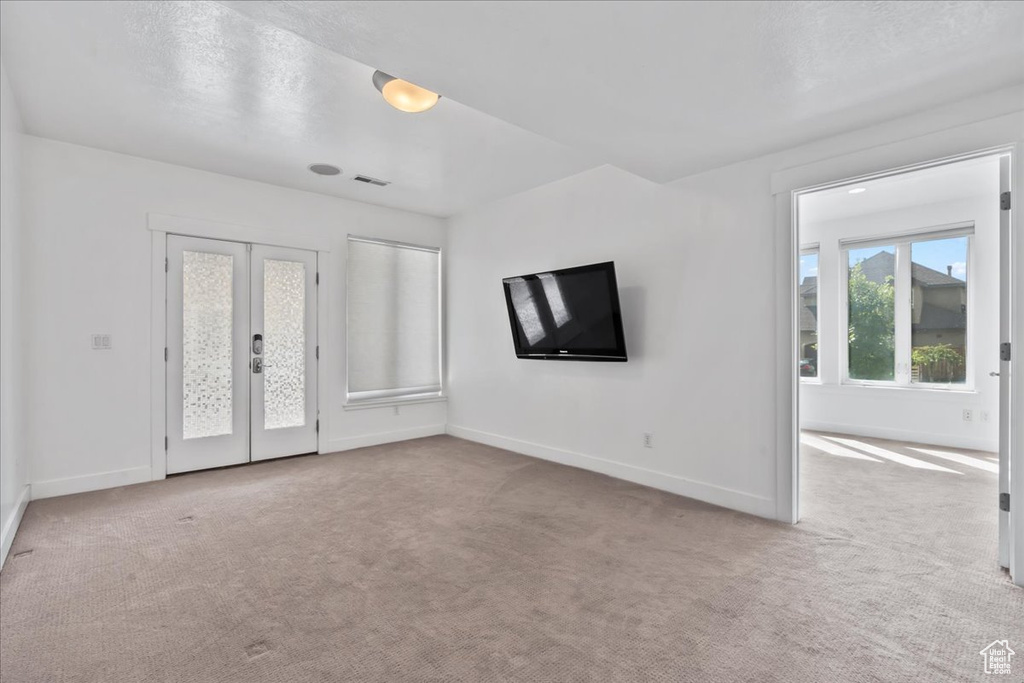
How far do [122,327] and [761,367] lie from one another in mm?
5054

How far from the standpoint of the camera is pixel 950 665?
1.78 m

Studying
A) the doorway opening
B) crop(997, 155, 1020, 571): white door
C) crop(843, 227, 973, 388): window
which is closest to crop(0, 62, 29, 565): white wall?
the doorway opening

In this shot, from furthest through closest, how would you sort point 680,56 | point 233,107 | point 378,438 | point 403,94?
point 378,438
point 233,107
point 403,94
point 680,56

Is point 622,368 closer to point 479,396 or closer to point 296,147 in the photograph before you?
point 479,396

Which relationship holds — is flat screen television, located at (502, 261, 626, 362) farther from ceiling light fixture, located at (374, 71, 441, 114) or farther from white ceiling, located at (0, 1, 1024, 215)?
ceiling light fixture, located at (374, 71, 441, 114)

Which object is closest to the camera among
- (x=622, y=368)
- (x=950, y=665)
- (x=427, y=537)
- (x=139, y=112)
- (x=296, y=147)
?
(x=950, y=665)

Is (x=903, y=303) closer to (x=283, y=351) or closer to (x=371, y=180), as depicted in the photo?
(x=371, y=180)

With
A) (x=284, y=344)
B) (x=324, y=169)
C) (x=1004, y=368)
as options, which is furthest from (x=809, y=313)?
(x=284, y=344)

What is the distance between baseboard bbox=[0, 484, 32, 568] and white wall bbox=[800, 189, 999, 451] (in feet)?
25.5

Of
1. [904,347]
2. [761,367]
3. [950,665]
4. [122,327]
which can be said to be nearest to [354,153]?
[122,327]

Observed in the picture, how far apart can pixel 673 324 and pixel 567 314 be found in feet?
3.11

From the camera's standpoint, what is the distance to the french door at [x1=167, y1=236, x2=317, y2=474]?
14.2 feet

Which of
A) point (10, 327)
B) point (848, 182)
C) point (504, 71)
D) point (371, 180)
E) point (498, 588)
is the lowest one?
point (498, 588)

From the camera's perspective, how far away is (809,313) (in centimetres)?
671
